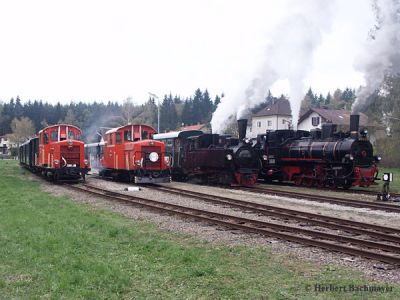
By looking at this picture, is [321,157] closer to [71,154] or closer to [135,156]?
[135,156]

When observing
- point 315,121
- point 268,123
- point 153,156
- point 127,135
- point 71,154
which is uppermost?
point 268,123

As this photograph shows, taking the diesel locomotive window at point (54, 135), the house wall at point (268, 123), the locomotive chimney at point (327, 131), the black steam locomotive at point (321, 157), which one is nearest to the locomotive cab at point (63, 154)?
the diesel locomotive window at point (54, 135)

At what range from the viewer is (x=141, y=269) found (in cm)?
705

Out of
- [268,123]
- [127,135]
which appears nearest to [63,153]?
[127,135]

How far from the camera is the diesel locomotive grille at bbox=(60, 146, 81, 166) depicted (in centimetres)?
2338

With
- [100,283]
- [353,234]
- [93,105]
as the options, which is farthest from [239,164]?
[93,105]

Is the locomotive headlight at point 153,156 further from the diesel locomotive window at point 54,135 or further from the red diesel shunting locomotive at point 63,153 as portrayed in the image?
the diesel locomotive window at point 54,135

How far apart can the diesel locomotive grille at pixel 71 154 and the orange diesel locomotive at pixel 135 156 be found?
2110 millimetres

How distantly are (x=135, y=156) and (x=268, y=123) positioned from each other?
41.0 metres

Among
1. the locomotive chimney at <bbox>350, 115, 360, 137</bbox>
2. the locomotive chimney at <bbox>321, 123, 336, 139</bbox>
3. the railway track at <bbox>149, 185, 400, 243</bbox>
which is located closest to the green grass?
the railway track at <bbox>149, 185, 400, 243</bbox>

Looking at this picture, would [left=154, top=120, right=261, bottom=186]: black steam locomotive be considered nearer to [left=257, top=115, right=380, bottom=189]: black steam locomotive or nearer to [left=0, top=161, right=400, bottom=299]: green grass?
[left=257, top=115, right=380, bottom=189]: black steam locomotive

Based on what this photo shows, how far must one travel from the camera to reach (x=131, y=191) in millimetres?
19672

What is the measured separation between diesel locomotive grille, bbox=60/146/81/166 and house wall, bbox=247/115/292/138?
120 ft

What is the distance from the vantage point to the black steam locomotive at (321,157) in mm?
20672
